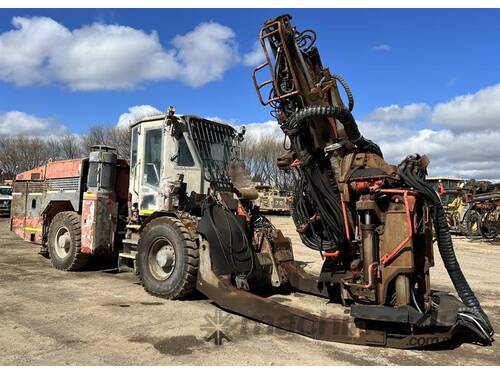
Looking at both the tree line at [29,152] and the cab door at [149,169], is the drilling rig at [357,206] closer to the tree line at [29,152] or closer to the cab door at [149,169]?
the cab door at [149,169]

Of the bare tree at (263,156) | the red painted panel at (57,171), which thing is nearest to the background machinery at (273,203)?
the bare tree at (263,156)

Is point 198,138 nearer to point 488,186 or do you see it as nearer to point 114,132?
point 488,186

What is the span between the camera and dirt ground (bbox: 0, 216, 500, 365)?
4516mm

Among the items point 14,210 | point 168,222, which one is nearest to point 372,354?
point 168,222

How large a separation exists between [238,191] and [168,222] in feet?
Answer: 4.31

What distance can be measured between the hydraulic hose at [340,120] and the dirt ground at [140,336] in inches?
85.9

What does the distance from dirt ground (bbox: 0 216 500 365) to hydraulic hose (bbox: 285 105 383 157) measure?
218 cm

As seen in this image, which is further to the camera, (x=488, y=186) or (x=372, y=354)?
(x=488, y=186)

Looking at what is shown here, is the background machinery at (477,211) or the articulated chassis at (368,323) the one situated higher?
the background machinery at (477,211)

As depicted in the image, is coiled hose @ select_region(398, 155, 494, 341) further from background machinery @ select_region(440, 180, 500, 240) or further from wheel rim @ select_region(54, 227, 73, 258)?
background machinery @ select_region(440, 180, 500, 240)

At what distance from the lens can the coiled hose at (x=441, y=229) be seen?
5.02 metres

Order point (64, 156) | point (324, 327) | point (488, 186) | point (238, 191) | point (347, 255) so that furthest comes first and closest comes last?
point (64, 156) → point (488, 186) → point (238, 191) → point (347, 255) → point (324, 327)

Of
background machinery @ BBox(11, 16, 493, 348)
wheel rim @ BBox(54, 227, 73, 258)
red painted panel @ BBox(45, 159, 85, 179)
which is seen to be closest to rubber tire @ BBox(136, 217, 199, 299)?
background machinery @ BBox(11, 16, 493, 348)

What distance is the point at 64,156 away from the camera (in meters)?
46.2
